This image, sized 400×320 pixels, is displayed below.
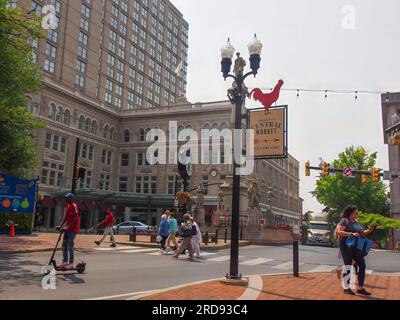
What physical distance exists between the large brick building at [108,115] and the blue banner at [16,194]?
2478cm

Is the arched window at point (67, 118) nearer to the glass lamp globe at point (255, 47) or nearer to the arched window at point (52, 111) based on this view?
the arched window at point (52, 111)

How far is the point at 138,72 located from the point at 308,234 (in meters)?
51.1

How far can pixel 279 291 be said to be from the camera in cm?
815

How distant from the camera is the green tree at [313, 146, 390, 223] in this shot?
51719mm

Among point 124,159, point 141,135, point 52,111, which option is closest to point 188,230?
point 52,111

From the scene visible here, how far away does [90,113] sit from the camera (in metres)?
59.2

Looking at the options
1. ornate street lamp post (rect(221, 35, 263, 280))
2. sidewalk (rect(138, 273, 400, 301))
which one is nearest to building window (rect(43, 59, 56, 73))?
ornate street lamp post (rect(221, 35, 263, 280))

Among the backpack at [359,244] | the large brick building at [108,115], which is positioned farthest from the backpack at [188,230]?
the large brick building at [108,115]

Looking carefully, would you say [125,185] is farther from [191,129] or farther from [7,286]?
[7,286]

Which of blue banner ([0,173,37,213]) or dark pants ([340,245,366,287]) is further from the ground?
blue banner ([0,173,37,213])

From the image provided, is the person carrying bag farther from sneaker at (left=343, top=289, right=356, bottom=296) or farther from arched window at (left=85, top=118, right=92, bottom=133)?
arched window at (left=85, top=118, right=92, bottom=133)

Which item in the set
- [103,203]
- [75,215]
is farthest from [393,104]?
[75,215]

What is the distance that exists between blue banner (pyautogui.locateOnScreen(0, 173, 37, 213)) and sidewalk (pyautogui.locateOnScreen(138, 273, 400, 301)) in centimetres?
1675

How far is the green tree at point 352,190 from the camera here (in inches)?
2036
